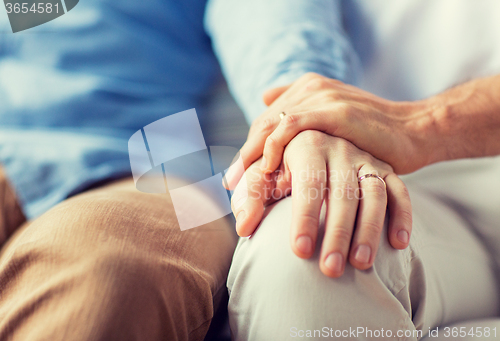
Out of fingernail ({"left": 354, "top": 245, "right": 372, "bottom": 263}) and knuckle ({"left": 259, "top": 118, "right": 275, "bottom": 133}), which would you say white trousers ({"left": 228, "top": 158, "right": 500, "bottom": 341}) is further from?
knuckle ({"left": 259, "top": 118, "right": 275, "bottom": 133})

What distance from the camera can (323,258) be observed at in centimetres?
32

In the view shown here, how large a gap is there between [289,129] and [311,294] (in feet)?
0.70

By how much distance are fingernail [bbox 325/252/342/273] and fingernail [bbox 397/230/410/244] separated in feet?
0.26

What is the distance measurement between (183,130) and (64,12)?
0.33 m

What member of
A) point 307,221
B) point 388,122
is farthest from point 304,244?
point 388,122

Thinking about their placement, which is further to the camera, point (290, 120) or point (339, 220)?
point (290, 120)

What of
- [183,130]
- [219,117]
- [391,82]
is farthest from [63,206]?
[391,82]

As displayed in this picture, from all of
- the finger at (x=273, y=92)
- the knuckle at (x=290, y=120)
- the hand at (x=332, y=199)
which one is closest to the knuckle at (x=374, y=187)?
the hand at (x=332, y=199)

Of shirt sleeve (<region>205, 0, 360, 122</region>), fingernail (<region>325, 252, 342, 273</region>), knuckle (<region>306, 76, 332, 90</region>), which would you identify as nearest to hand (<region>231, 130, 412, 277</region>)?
fingernail (<region>325, 252, 342, 273</region>)

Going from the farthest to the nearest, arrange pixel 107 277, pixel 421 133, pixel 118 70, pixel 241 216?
pixel 118 70, pixel 421 133, pixel 241 216, pixel 107 277

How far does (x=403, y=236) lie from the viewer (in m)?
0.35

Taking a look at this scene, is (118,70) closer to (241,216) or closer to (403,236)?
(241,216)

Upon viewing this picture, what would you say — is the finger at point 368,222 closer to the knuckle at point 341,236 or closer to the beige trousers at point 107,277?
the knuckle at point 341,236

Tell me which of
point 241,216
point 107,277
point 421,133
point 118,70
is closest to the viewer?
point 107,277
